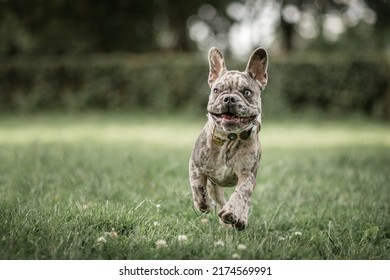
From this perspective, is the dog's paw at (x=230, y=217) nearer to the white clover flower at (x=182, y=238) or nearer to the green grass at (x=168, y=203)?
the green grass at (x=168, y=203)

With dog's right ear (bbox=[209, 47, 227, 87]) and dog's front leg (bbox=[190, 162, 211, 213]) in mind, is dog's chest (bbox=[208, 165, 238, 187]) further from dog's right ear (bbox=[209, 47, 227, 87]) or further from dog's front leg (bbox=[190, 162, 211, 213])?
dog's right ear (bbox=[209, 47, 227, 87])

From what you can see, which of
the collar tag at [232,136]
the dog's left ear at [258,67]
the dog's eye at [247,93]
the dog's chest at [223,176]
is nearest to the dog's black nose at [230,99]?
the dog's eye at [247,93]

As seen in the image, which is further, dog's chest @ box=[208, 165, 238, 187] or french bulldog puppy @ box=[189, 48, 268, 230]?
dog's chest @ box=[208, 165, 238, 187]

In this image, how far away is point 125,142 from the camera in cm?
975

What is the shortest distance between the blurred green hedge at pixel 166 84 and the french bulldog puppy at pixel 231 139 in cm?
1275

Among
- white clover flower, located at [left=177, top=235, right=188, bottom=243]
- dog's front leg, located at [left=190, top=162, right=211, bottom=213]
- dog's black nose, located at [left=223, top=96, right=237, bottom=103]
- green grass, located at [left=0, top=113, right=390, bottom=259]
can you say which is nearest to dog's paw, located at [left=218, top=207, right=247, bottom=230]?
green grass, located at [left=0, top=113, right=390, bottom=259]

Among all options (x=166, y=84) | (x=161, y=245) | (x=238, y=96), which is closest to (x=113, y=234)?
(x=161, y=245)

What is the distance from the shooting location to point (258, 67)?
3426 millimetres

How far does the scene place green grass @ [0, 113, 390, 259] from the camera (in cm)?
312

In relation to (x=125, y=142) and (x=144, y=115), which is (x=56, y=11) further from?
(x=125, y=142)

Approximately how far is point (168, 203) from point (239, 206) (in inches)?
61.3

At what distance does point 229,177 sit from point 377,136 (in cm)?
917

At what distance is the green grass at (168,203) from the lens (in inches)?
123

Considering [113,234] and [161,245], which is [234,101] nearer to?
[161,245]
